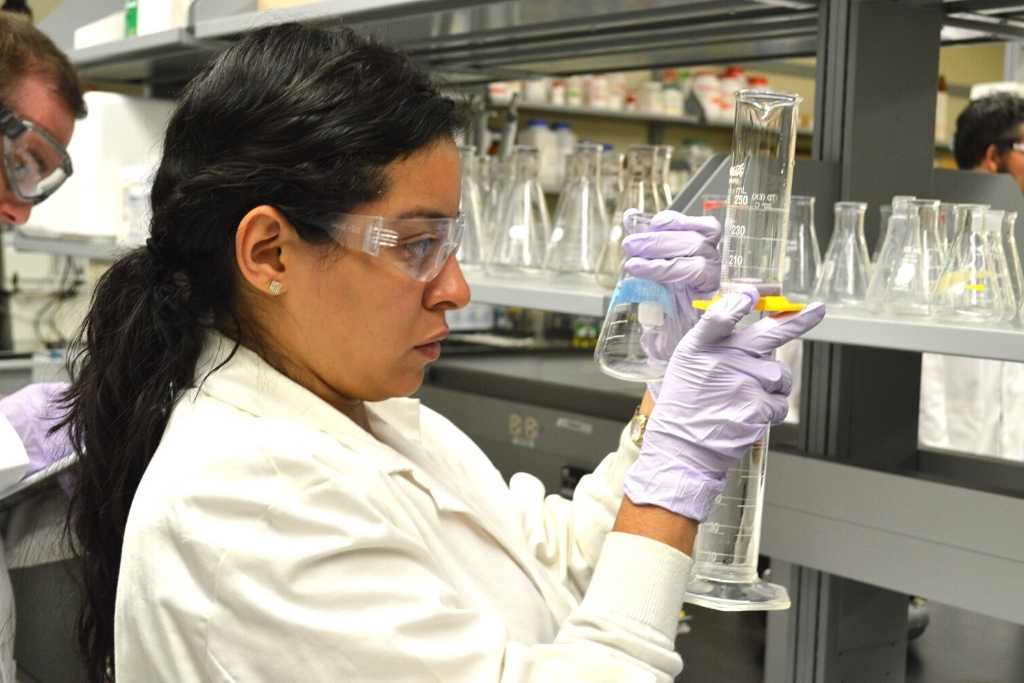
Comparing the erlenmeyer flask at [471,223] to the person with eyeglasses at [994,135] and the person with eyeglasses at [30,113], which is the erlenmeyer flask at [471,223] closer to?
the person with eyeglasses at [30,113]

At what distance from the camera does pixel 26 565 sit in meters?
1.59

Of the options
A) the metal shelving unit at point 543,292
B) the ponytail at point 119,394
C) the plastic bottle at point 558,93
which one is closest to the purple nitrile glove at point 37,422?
the ponytail at point 119,394

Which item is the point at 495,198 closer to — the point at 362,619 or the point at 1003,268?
the point at 1003,268

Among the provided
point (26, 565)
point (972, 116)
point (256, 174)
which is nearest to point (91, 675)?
point (26, 565)

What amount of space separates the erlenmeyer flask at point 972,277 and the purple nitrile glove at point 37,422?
48.0 inches

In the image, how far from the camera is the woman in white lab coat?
41.1 inches

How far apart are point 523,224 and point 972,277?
961mm

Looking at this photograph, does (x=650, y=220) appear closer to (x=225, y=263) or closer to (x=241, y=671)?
(x=225, y=263)

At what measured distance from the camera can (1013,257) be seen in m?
1.59

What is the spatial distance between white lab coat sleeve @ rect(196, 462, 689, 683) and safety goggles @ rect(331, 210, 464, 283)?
23 cm

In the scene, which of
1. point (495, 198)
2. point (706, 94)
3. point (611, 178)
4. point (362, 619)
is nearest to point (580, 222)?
point (611, 178)

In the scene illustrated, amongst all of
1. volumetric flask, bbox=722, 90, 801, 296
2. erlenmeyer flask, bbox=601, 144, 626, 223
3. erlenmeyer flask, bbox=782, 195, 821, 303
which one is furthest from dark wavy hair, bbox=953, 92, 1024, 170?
volumetric flask, bbox=722, 90, 801, 296

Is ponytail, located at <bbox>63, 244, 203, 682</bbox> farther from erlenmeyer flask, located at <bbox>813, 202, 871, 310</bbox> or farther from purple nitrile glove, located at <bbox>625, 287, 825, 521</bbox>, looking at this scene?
erlenmeyer flask, located at <bbox>813, 202, 871, 310</bbox>

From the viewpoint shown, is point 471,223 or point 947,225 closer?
point 947,225
